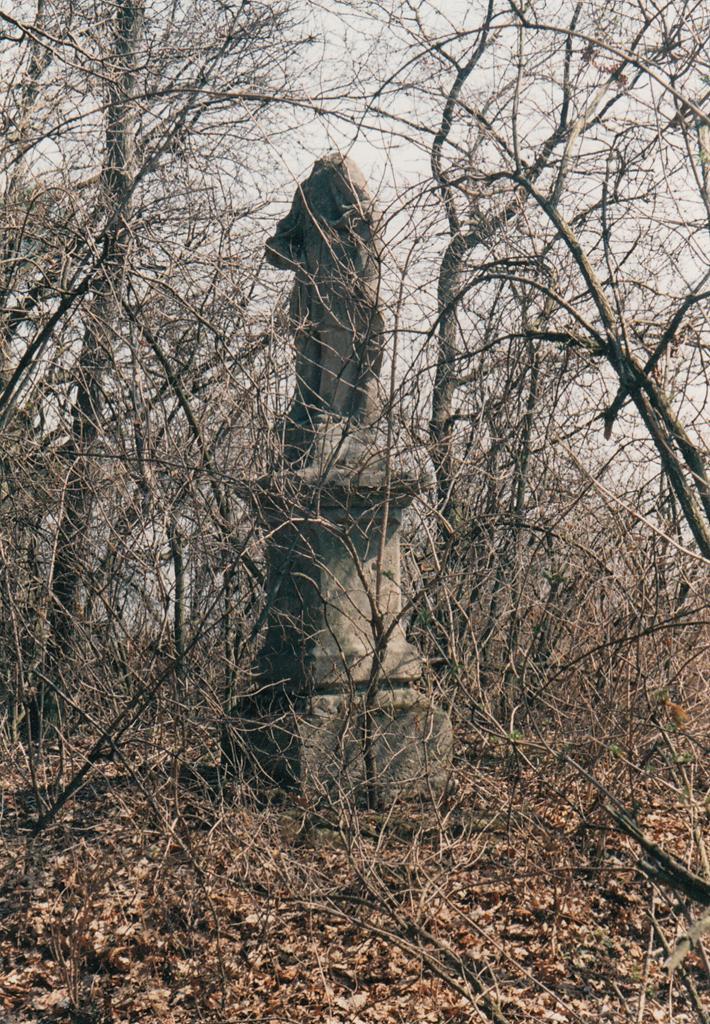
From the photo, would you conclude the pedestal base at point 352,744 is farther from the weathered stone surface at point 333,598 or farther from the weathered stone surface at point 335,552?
the weathered stone surface at point 333,598

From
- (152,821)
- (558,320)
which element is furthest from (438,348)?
(152,821)

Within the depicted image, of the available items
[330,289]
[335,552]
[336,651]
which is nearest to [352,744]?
[336,651]

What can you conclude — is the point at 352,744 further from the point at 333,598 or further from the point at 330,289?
the point at 330,289

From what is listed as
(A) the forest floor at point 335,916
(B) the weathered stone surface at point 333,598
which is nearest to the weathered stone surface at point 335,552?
(B) the weathered stone surface at point 333,598

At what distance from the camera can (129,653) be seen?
6402 mm

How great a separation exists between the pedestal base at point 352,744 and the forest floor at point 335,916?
17cm

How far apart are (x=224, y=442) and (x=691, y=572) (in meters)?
2.70

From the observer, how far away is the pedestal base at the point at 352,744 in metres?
5.96

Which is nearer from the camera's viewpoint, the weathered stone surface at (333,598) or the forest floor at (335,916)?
the forest floor at (335,916)

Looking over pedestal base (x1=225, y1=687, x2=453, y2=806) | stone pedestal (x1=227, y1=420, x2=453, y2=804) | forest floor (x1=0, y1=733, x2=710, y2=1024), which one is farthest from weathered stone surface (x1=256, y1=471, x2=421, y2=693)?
forest floor (x1=0, y1=733, x2=710, y2=1024)

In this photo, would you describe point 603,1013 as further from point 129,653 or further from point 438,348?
point 438,348

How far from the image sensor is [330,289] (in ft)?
21.5

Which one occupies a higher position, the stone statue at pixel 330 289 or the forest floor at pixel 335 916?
the stone statue at pixel 330 289

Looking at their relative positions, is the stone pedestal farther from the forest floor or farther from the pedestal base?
the forest floor
